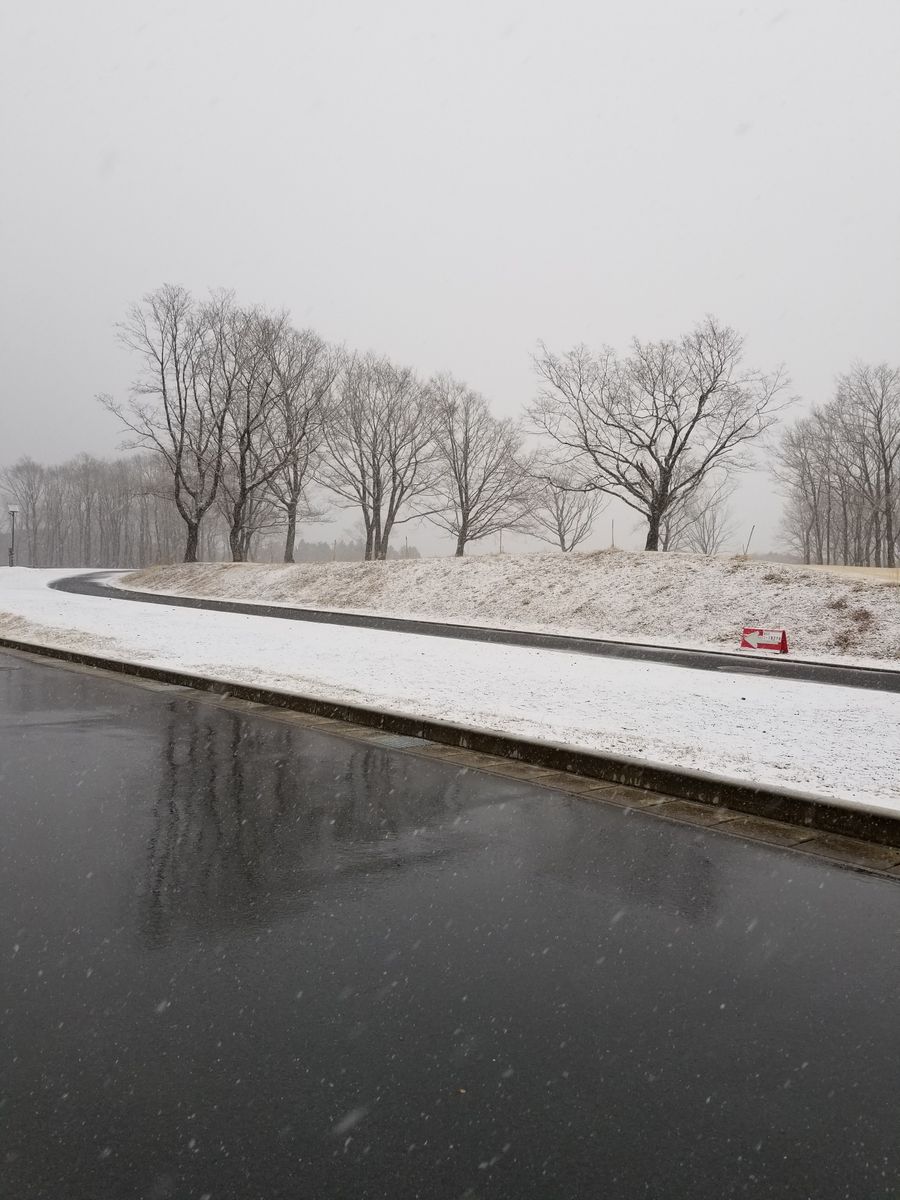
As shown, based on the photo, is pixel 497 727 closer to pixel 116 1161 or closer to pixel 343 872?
pixel 343 872

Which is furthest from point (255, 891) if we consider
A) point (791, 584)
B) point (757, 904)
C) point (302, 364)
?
point (302, 364)

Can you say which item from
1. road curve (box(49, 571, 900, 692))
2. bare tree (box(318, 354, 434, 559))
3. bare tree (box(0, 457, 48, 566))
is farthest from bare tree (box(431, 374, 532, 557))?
bare tree (box(0, 457, 48, 566))

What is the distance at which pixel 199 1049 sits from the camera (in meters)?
3.06

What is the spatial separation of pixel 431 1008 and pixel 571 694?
820 cm

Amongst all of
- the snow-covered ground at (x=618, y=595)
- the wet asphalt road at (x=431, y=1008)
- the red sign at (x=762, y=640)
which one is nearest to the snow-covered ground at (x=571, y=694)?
the wet asphalt road at (x=431, y=1008)

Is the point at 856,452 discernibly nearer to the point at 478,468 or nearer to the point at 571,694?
the point at 478,468

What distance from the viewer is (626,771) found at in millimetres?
7125

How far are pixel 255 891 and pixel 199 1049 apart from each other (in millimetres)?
1509

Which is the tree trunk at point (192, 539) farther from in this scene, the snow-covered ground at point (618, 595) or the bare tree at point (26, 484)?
the bare tree at point (26, 484)

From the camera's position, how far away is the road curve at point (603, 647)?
51.6 feet

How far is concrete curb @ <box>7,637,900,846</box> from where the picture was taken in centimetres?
582

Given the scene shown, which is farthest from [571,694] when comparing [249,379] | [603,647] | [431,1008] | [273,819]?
[249,379]

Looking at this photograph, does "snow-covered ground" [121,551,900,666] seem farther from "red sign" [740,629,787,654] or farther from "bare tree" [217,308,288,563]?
"bare tree" [217,308,288,563]

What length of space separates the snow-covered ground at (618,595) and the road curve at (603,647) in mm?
2216
